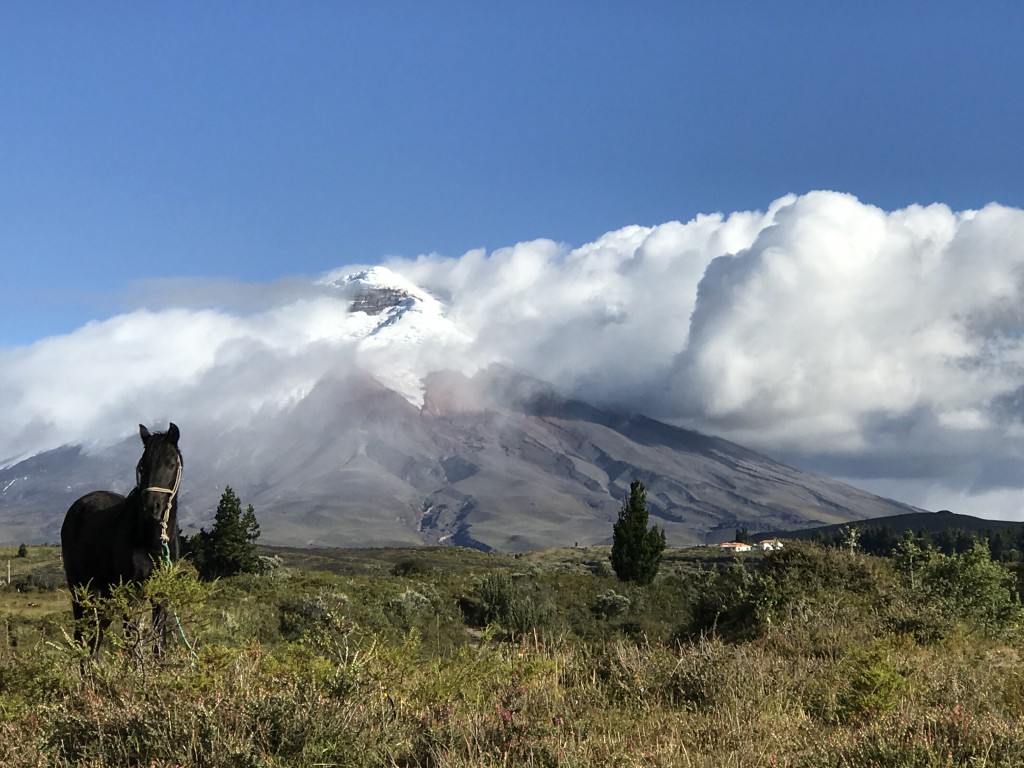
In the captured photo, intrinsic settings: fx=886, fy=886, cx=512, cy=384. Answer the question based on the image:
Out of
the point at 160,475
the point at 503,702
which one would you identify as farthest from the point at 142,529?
the point at 503,702

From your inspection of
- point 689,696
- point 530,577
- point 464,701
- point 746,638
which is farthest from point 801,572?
point 530,577

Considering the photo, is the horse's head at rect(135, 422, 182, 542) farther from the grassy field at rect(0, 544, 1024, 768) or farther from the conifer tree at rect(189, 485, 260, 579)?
the conifer tree at rect(189, 485, 260, 579)

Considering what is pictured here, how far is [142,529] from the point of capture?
9422mm

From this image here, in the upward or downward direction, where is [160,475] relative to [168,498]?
upward

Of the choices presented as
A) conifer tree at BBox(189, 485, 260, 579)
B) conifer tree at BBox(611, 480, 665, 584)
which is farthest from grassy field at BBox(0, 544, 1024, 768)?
conifer tree at BBox(611, 480, 665, 584)

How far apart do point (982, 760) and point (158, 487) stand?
299 inches

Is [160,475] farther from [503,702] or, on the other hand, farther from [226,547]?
[226,547]

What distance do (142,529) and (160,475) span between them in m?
0.71

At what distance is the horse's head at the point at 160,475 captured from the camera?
9.06 meters

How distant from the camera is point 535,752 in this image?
6.29 meters

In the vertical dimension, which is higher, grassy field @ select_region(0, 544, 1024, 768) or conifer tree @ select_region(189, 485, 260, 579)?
grassy field @ select_region(0, 544, 1024, 768)

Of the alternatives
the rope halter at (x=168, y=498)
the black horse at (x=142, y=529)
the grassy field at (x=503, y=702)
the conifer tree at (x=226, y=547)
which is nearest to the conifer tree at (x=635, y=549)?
the conifer tree at (x=226, y=547)

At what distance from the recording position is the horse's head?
29.7ft

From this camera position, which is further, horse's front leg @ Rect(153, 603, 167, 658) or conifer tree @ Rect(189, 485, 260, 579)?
conifer tree @ Rect(189, 485, 260, 579)
